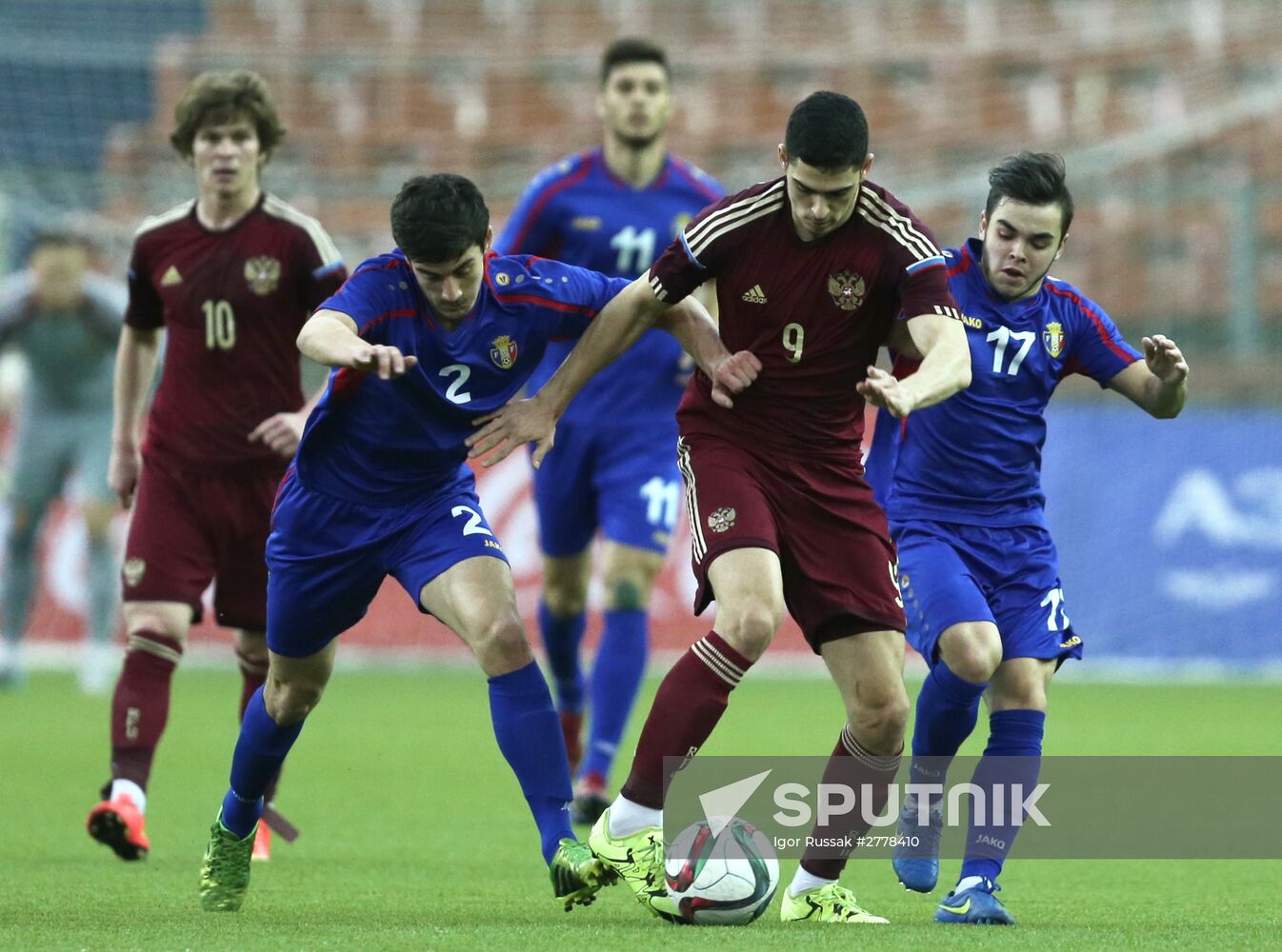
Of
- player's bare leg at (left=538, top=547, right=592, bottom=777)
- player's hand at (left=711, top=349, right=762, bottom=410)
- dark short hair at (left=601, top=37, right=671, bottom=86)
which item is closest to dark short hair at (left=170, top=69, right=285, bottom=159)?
dark short hair at (left=601, top=37, right=671, bottom=86)

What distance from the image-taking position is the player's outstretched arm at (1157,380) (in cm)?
550

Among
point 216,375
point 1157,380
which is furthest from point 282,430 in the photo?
point 1157,380

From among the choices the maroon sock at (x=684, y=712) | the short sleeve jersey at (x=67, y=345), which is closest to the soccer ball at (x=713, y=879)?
the maroon sock at (x=684, y=712)

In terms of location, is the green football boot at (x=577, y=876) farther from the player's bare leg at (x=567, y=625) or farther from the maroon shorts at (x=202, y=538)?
the player's bare leg at (x=567, y=625)

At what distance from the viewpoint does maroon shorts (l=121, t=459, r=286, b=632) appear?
6746 mm

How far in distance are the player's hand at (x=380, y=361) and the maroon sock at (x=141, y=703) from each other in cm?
237

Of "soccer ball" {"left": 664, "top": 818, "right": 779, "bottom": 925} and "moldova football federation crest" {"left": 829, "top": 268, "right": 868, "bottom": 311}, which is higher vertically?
"moldova football federation crest" {"left": 829, "top": 268, "right": 868, "bottom": 311}

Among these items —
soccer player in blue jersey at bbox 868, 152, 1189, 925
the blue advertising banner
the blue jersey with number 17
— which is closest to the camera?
soccer player in blue jersey at bbox 868, 152, 1189, 925

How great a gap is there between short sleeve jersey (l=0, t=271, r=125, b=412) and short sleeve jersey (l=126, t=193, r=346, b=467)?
566 centimetres

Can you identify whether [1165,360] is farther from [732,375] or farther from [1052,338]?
[732,375]

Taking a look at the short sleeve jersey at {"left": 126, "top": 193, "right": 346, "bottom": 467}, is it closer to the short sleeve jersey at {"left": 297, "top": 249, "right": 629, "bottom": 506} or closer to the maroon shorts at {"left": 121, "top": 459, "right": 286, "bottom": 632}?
Answer: the maroon shorts at {"left": 121, "top": 459, "right": 286, "bottom": 632}

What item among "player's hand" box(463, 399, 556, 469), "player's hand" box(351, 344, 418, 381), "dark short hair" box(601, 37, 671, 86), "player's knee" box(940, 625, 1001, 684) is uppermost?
"dark short hair" box(601, 37, 671, 86)

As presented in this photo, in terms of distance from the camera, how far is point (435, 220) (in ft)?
16.0

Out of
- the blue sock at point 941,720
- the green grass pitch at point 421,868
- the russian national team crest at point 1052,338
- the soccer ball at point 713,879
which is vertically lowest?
the green grass pitch at point 421,868
